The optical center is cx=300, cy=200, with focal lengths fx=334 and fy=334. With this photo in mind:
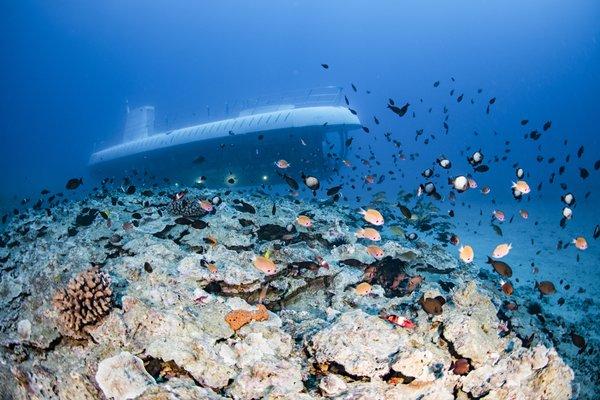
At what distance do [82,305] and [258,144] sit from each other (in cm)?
1928

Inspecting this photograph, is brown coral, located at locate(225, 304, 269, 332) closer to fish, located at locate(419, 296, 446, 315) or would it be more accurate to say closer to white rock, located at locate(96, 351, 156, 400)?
white rock, located at locate(96, 351, 156, 400)

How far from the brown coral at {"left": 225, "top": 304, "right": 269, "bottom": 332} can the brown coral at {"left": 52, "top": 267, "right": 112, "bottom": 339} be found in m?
1.56

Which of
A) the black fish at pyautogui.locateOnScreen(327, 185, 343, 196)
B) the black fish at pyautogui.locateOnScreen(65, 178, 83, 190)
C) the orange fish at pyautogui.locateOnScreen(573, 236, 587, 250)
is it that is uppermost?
the black fish at pyautogui.locateOnScreen(65, 178, 83, 190)

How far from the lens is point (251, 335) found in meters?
4.12

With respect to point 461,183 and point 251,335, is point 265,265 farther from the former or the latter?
point 461,183

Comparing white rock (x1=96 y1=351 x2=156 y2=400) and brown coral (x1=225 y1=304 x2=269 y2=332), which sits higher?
brown coral (x1=225 y1=304 x2=269 y2=332)

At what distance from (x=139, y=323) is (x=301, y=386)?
2.11m

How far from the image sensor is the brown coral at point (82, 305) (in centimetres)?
421

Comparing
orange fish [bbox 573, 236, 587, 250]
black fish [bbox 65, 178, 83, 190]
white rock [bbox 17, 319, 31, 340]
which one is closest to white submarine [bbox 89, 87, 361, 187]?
black fish [bbox 65, 178, 83, 190]

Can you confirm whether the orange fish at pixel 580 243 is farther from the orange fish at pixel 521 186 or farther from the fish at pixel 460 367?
the fish at pixel 460 367

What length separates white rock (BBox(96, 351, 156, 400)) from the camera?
3.24 m

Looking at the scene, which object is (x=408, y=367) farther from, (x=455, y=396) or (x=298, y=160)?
(x=298, y=160)

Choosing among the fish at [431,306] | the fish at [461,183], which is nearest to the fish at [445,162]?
the fish at [461,183]

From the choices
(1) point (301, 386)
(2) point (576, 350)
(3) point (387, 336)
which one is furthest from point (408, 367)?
(2) point (576, 350)
